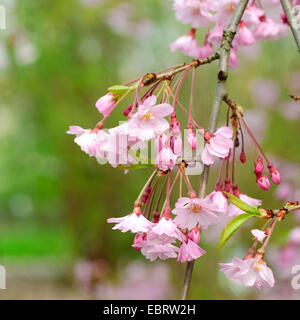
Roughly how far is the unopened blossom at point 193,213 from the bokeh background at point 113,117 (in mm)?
2065

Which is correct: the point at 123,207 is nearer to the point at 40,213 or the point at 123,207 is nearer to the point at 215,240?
the point at 215,240

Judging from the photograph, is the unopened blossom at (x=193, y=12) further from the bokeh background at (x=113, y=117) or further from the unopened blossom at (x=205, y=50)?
the bokeh background at (x=113, y=117)

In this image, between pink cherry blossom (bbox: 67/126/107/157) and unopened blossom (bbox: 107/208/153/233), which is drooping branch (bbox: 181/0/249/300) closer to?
unopened blossom (bbox: 107/208/153/233)

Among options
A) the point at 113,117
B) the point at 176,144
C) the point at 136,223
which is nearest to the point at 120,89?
the point at 176,144

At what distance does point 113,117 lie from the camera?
23.7 ft

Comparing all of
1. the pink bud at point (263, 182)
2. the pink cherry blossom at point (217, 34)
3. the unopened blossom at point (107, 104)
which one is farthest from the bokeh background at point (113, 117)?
the unopened blossom at point (107, 104)

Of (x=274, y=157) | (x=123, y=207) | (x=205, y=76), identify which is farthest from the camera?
(x=123, y=207)

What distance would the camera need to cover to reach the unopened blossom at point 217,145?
1.08 m

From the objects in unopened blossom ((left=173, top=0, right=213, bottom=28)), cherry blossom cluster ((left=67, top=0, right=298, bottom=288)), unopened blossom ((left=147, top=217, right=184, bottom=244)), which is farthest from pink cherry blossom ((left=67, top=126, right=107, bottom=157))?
unopened blossom ((left=173, top=0, right=213, bottom=28))

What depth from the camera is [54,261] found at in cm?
1332

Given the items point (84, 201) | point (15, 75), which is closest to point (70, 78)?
point (15, 75)

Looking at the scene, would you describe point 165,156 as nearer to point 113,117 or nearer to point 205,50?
point 205,50

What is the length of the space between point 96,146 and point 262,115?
16.9 feet
